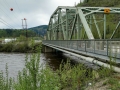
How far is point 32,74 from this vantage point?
4.23 m

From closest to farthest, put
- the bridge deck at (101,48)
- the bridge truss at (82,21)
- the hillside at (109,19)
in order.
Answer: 1. the bridge deck at (101,48)
2. the bridge truss at (82,21)
3. the hillside at (109,19)

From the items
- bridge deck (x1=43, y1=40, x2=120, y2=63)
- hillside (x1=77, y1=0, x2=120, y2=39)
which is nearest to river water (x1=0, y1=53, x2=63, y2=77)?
bridge deck (x1=43, y1=40, x2=120, y2=63)

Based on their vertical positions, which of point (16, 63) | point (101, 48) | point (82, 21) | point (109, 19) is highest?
point (109, 19)

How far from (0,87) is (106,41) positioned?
7756mm

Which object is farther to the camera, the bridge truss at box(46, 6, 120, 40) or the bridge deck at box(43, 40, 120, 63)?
the bridge truss at box(46, 6, 120, 40)

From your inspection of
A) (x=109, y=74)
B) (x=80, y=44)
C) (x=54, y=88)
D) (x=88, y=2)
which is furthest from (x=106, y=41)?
(x=88, y=2)

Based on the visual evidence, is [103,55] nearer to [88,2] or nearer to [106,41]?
[106,41]

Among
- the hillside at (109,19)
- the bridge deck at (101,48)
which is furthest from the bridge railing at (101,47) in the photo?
the hillside at (109,19)

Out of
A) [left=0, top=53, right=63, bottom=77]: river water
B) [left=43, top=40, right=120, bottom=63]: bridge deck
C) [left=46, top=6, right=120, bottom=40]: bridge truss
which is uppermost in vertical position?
[left=46, top=6, right=120, bottom=40]: bridge truss

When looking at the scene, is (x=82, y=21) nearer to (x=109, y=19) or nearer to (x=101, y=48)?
(x=101, y=48)

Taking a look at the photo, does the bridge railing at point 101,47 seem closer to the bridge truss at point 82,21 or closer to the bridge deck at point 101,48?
the bridge deck at point 101,48

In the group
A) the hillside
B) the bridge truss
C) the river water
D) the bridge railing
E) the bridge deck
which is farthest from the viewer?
the hillside

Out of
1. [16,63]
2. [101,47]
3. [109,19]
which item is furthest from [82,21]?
[109,19]

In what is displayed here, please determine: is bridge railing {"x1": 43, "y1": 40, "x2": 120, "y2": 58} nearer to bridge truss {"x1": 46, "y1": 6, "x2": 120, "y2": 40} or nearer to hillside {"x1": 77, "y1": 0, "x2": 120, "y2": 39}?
bridge truss {"x1": 46, "y1": 6, "x2": 120, "y2": 40}
